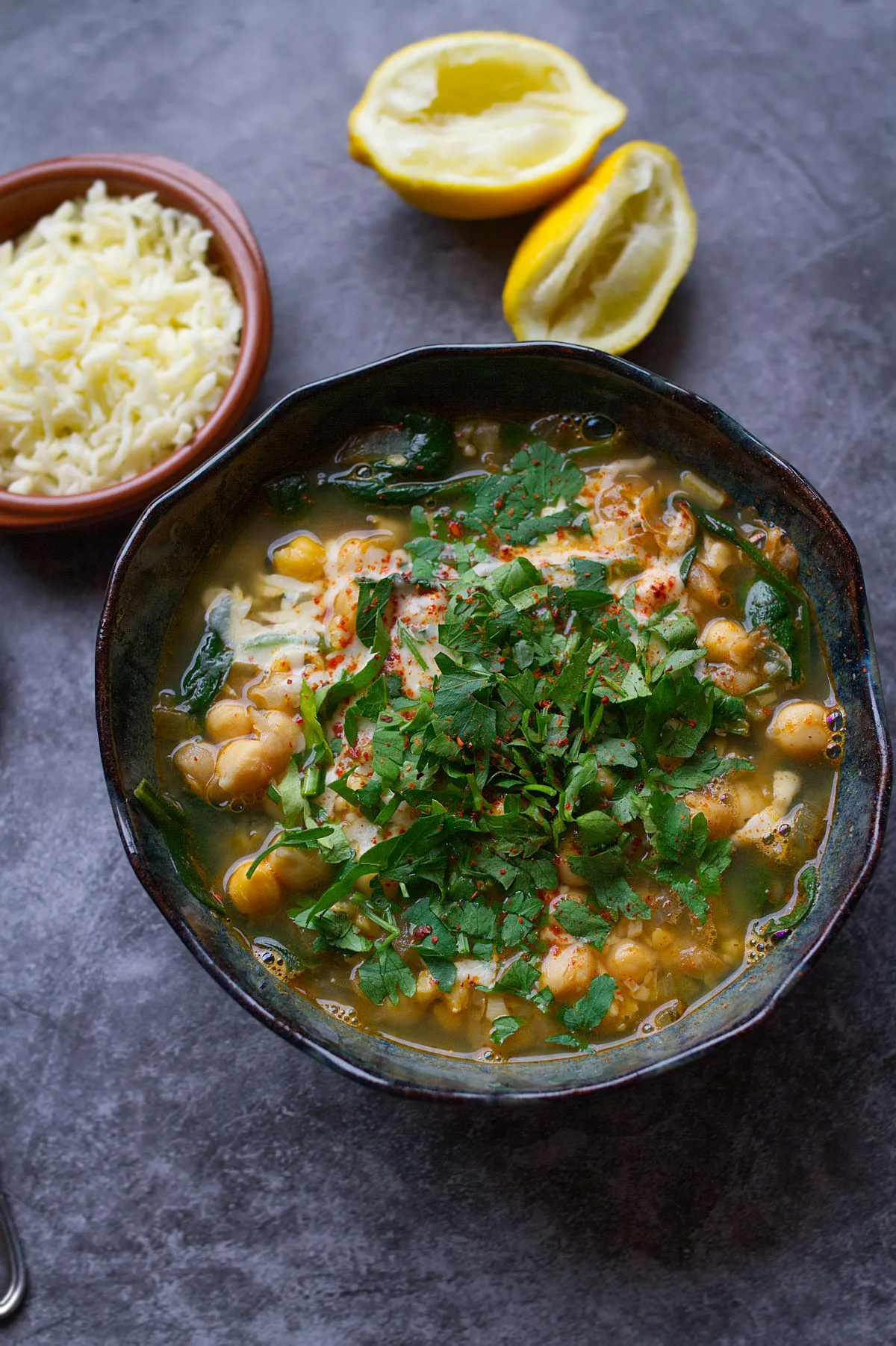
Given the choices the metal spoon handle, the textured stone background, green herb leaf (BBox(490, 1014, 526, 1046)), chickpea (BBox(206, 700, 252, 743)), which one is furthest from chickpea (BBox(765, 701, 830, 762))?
the metal spoon handle

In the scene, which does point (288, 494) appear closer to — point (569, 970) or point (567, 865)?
point (567, 865)

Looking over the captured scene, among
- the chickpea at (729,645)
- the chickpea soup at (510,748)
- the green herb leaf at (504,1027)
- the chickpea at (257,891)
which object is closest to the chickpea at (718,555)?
the chickpea soup at (510,748)

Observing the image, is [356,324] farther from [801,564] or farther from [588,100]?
[801,564]

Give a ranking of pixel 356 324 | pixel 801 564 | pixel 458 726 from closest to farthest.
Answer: pixel 458 726 < pixel 801 564 < pixel 356 324

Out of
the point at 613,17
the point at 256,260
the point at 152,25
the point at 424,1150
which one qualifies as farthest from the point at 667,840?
the point at 152,25

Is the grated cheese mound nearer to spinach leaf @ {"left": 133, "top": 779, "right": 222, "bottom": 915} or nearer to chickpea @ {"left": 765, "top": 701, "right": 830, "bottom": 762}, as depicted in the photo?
spinach leaf @ {"left": 133, "top": 779, "right": 222, "bottom": 915}

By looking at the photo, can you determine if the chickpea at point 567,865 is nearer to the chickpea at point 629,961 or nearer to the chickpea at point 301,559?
the chickpea at point 629,961
